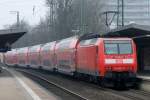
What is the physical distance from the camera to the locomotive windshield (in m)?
27.4

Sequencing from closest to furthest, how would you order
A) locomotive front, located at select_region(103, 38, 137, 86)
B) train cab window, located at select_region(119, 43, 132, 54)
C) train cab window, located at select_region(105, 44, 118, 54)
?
locomotive front, located at select_region(103, 38, 137, 86) → train cab window, located at select_region(105, 44, 118, 54) → train cab window, located at select_region(119, 43, 132, 54)

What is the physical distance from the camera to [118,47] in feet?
90.6

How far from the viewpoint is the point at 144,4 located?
589 feet

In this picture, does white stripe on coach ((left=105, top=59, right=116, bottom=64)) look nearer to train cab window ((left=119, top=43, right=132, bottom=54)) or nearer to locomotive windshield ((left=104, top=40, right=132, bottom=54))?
locomotive windshield ((left=104, top=40, right=132, bottom=54))

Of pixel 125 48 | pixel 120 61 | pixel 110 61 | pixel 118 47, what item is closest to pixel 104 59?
pixel 110 61

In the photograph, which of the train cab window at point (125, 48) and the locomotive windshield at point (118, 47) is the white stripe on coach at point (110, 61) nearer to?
the locomotive windshield at point (118, 47)

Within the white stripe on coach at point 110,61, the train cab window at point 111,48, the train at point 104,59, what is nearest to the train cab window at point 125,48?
the train at point 104,59

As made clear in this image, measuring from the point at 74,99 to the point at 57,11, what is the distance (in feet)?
201

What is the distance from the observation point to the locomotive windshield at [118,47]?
90.0ft

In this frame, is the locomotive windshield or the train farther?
the locomotive windshield

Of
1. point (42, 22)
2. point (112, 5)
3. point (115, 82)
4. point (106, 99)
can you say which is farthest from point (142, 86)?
point (112, 5)

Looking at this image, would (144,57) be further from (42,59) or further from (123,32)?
(42,59)

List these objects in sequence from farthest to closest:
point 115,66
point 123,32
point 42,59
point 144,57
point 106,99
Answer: point 42,59
point 144,57
point 123,32
point 115,66
point 106,99

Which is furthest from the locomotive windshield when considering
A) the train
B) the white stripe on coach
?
the white stripe on coach
